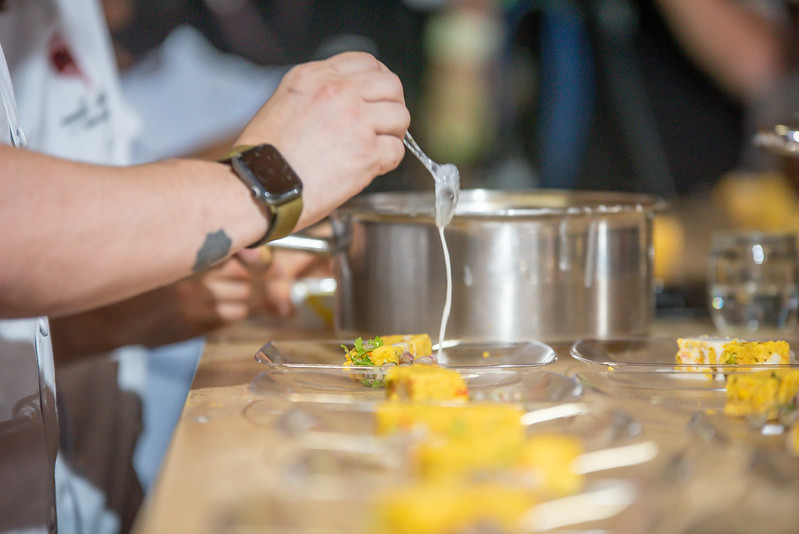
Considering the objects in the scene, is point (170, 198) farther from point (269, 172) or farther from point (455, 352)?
point (455, 352)

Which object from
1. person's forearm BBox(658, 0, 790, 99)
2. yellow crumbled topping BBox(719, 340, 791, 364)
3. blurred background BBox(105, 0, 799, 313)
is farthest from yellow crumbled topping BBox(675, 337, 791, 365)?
person's forearm BBox(658, 0, 790, 99)

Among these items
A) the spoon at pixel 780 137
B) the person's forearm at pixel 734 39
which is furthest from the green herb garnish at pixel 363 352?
the person's forearm at pixel 734 39

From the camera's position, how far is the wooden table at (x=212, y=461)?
1.31 feet

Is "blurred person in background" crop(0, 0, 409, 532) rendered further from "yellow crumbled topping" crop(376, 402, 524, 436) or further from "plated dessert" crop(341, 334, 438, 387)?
"yellow crumbled topping" crop(376, 402, 524, 436)

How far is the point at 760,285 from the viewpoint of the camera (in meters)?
1.10

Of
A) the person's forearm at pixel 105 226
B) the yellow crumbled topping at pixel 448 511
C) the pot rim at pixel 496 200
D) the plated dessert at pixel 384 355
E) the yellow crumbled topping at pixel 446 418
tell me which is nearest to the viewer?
the yellow crumbled topping at pixel 448 511

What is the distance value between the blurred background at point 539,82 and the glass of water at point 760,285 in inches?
38.0

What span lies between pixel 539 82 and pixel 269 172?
6.12 feet

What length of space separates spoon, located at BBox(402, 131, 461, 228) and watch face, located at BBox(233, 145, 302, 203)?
17cm

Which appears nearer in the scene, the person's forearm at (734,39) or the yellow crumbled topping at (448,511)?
the yellow crumbled topping at (448,511)

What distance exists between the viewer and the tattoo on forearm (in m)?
Answer: 0.66

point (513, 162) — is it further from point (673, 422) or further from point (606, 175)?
point (673, 422)

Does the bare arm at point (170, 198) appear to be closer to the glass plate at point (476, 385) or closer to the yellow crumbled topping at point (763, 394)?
the glass plate at point (476, 385)

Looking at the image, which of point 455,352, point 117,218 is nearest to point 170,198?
point 117,218
